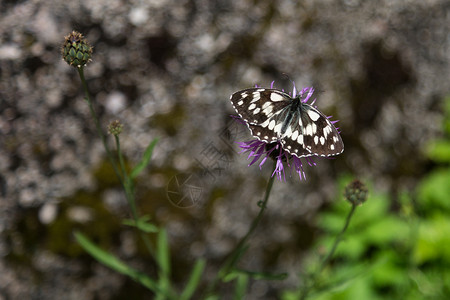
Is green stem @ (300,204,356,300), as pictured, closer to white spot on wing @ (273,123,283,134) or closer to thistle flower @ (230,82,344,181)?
thistle flower @ (230,82,344,181)

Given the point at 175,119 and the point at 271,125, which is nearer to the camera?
the point at 271,125

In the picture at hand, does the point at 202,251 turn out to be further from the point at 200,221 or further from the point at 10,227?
the point at 10,227

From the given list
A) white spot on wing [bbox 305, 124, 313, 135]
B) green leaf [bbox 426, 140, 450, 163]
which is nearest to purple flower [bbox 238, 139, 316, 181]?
white spot on wing [bbox 305, 124, 313, 135]

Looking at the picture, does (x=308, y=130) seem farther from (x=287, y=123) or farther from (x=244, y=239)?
(x=244, y=239)

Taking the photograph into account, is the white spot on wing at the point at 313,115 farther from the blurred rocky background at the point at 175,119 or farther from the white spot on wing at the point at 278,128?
the blurred rocky background at the point at 175,119

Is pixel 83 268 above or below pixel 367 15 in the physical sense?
below

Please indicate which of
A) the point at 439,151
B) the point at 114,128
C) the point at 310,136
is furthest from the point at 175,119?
the point at 439,151

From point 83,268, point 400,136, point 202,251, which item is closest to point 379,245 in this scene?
point 400,136
